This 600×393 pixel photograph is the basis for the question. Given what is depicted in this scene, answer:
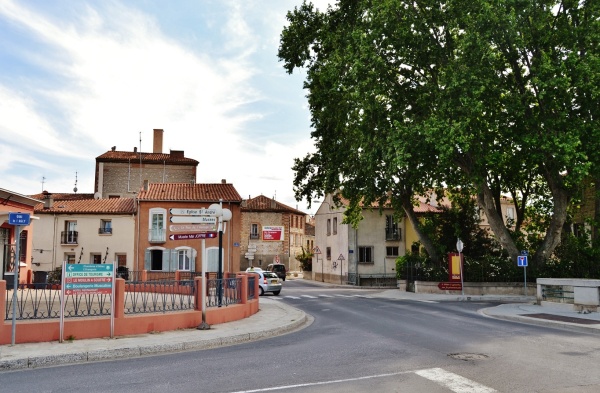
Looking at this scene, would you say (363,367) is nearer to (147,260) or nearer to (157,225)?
(157,225)

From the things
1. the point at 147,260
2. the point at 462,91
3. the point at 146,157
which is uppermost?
the point at 146,157

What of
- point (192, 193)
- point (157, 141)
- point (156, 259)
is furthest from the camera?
point (157, 141)

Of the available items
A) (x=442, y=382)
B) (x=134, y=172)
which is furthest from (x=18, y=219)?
(x=134, y=172)

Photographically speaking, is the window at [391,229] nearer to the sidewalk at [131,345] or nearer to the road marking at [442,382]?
the sidewalk at [131,345]

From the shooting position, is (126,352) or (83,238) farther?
(83,238)

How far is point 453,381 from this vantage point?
7680 mm

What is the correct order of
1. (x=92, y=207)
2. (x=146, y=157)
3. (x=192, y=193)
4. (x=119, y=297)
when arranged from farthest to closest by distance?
1. (x=146, y=157)
2. (x=92, y=207)
3. (x=192, y=193)
4. (x=119, y=297)

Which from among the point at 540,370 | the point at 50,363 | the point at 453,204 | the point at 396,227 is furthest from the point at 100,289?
the point at 396,227

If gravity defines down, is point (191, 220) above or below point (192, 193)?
below

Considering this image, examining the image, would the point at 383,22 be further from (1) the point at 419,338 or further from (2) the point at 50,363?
(2) the point at 50,363

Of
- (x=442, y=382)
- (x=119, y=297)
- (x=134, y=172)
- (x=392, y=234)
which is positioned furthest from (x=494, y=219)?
(x=134, y=172)

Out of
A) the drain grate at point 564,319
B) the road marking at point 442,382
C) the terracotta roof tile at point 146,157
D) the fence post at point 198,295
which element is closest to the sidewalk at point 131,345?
the fence post at point 198,295

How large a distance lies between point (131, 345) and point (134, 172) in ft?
159

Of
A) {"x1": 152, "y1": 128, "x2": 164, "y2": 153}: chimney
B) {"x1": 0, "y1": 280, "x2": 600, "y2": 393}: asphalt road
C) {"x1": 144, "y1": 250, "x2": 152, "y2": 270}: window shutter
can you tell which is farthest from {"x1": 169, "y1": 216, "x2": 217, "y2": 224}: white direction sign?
{"x1": 152, "y1": 128, "x2": 164, "y2": 153}: chimney
